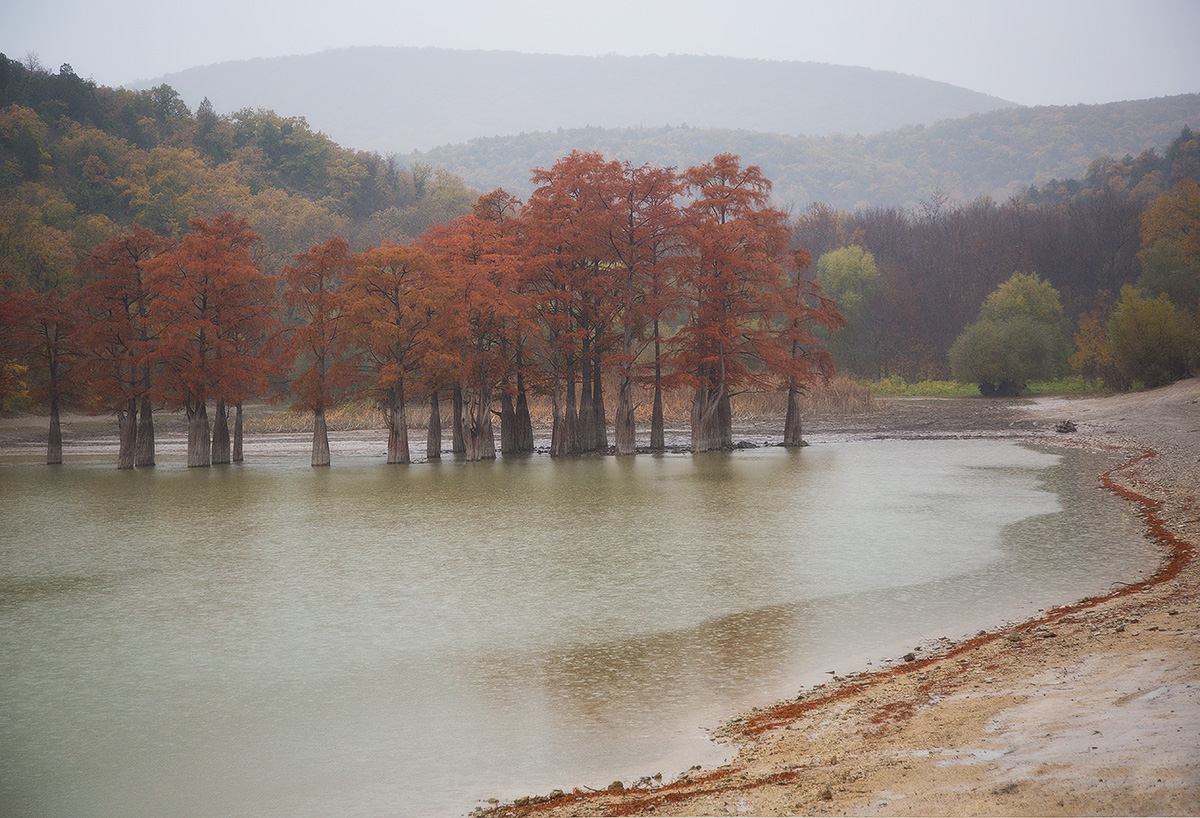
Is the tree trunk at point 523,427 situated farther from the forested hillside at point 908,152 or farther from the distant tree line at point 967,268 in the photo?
the forested hillside at point 908,152

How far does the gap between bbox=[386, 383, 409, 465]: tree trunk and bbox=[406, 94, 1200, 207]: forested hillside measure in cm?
11073

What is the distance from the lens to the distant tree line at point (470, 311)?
114ft

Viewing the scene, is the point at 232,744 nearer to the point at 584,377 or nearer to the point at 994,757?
the point at 994,757

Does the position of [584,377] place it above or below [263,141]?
below

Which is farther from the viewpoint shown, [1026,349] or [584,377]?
[1026,349]

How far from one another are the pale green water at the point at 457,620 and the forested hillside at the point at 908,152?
12339 centimetres

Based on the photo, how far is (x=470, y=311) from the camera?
34938 millimetres

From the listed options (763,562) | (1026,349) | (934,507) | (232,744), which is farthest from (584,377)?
(1026,349)

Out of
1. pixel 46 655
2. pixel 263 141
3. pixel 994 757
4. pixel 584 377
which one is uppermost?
pixel 263 141

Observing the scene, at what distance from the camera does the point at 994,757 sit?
5727 millimetres

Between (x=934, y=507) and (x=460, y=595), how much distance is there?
39.8 ft

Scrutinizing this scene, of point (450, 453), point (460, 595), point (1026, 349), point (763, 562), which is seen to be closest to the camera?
point (460, 595)

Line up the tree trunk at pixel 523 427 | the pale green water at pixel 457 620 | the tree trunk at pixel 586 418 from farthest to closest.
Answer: the tree trunk at pixel 523 427, the tree trunk at pixel 586 418, the pale green water at pixel 457 620

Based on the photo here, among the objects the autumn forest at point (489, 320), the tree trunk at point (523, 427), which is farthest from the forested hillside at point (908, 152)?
the tree trunk at point (523, 427)
